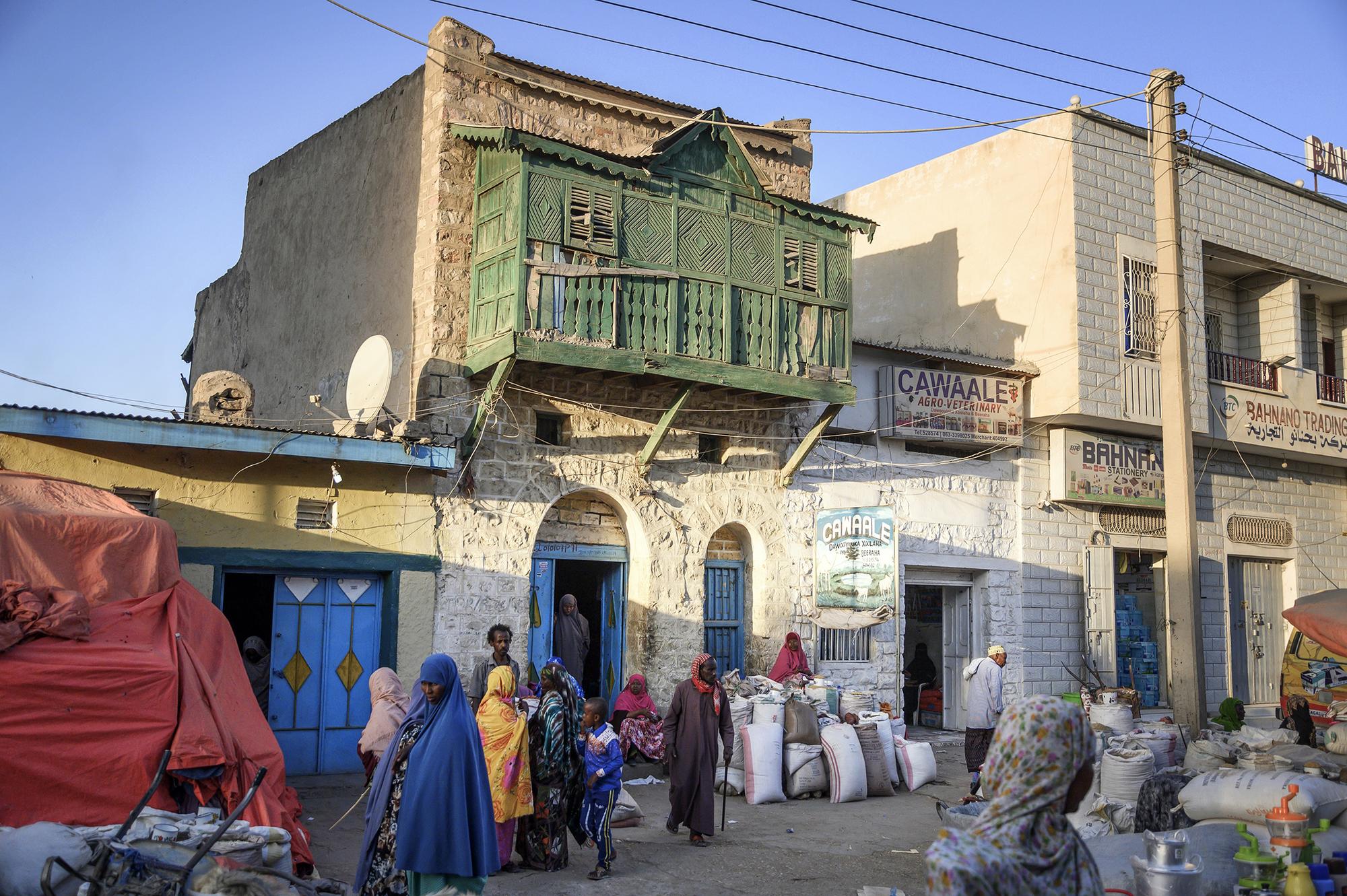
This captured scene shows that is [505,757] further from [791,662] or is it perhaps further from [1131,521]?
[1131,521]

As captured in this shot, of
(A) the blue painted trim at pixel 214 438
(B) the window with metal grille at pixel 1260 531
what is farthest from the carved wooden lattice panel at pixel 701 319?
(B) the window with metal grille at pixel 1260 531

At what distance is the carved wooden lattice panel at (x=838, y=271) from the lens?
47.5ft

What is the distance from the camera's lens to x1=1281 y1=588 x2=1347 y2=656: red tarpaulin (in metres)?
10.8

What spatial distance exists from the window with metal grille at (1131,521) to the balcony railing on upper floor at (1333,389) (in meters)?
4.60

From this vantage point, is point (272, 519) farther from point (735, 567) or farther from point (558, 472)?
point (735, 567)

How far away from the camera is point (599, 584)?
48.3 feet

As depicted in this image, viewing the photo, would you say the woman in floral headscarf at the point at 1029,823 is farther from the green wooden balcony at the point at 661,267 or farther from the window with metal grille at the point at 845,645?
the window with metal grille at the point at 845,645

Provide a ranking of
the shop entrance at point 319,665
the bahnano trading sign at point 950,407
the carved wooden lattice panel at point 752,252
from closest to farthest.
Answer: the shop entrance at point 319,665
the carved wooden lattice panel at point 752,252
the bahnano trading sign at point 950,407

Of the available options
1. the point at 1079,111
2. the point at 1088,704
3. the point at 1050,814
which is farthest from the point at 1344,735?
the point at 1079,111

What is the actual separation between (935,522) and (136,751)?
1135 cm

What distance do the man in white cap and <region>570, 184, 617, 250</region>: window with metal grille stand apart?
5.94 metres

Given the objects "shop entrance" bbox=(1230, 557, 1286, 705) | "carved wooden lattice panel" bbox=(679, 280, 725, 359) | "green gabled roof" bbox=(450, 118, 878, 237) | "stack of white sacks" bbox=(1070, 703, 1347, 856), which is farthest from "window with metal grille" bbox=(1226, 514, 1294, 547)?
"carved wooden lattice panel" bbox=(679, 280, 725, 359)

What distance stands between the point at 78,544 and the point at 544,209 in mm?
5936

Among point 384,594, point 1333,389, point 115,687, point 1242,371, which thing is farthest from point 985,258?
point 115,687
